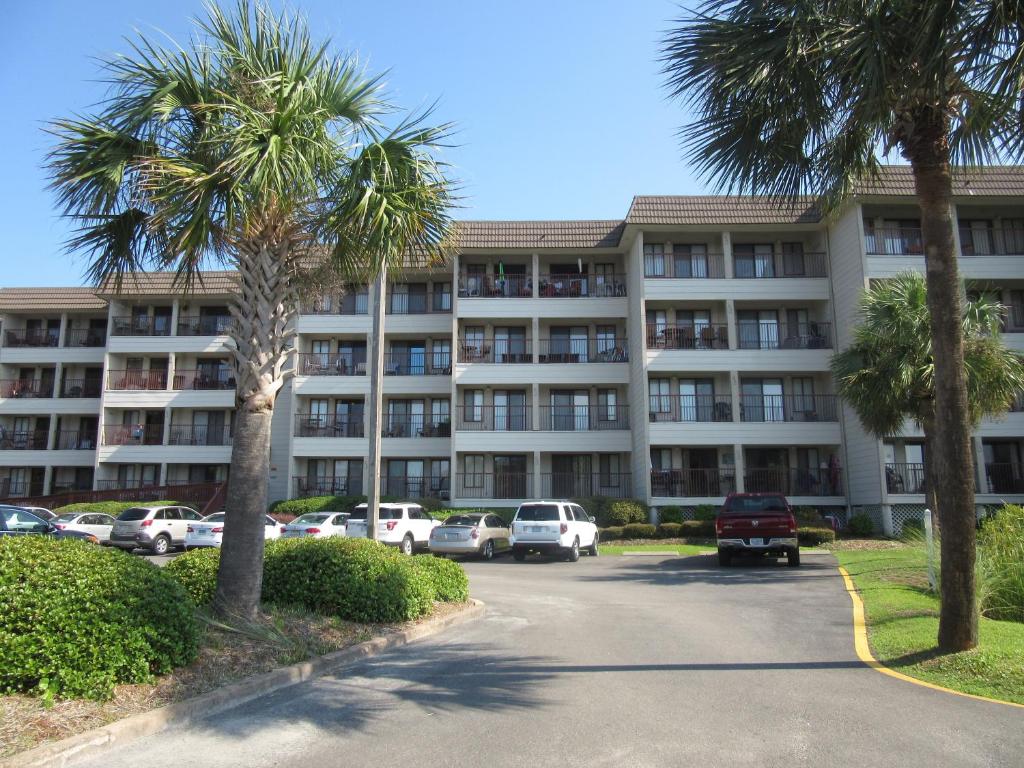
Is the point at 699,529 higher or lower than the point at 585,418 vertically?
lower

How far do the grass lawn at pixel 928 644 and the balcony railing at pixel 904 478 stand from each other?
13616mm

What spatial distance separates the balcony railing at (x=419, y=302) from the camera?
123 ft

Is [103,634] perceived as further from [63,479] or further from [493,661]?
[63,479]

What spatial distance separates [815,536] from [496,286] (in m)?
17.6

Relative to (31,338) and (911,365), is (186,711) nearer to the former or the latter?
(911,365)

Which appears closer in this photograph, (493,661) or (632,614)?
(493,661)

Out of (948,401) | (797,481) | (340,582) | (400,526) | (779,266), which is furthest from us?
(779,266)

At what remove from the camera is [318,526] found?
24.1 metres

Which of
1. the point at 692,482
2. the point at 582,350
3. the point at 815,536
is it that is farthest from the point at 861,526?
the point at 582,350

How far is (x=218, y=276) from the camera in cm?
3859

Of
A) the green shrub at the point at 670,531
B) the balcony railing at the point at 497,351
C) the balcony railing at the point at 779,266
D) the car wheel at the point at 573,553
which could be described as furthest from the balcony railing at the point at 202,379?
the balcony railing at the point at 779,266

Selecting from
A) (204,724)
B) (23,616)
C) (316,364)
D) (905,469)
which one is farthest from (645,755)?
(316,364)

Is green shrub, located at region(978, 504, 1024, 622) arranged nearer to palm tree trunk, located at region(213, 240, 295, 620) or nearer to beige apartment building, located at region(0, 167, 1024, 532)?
palm tree trunk, located at region(213, 240, 295, 620)

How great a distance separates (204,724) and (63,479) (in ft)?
135
